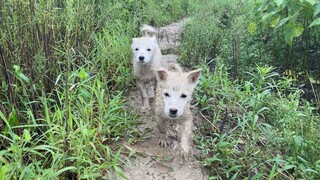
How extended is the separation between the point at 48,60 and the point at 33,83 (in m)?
0.35

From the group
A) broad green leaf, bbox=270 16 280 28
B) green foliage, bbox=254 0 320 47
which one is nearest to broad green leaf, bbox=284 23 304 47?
green foliage, bbox=254 0 320 47

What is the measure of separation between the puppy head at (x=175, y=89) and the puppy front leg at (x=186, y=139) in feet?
0.69

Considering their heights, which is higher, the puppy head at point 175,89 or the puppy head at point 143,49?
the puppy head at point 143,49

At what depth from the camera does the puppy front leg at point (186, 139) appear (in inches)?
143

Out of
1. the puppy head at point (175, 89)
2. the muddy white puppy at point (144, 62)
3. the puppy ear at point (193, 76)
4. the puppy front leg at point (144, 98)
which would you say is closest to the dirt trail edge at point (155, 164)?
the puppy head at point (175, 89)

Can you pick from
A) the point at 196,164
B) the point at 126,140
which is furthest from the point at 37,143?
the point at 196,164

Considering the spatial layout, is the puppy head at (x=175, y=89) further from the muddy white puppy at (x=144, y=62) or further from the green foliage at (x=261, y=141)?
the muddy white puppy at (x=144, y=62)

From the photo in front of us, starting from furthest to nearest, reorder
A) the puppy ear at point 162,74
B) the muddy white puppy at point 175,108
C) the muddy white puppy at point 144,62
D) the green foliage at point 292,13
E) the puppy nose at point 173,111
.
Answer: the muddy white puppy at point 144,62 < the puppy ear at point 162,74 < the green foliage at point 292,13 < the muddy white puppy at point 175,108 < the puppy nose at point 173,111

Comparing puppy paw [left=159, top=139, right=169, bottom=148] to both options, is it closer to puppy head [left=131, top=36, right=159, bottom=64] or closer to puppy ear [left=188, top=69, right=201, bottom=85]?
puppy ear [left=188, top=69, right=201, bottom=85]

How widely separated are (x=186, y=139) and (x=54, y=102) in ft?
4.66

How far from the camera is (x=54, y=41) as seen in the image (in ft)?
12.8

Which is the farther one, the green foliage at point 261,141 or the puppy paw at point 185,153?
the puppy paw at point 185,153

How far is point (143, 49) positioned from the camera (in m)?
5.13

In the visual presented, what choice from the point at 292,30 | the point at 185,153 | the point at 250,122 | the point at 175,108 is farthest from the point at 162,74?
the point at 292,30
